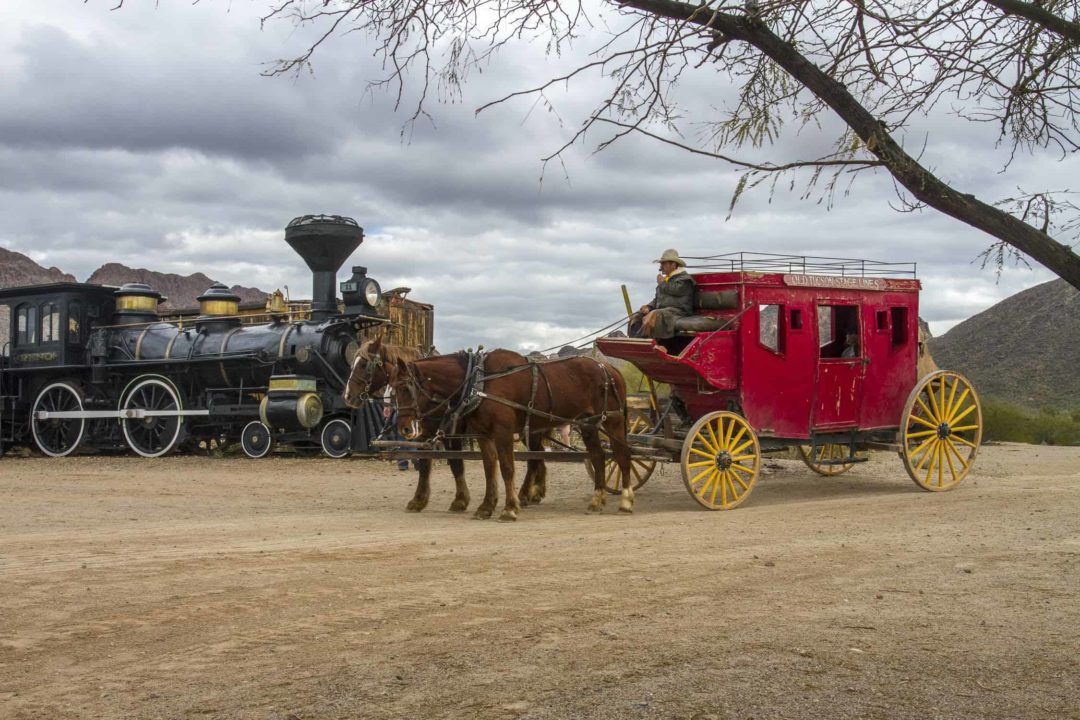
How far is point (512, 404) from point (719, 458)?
2353 millimetres

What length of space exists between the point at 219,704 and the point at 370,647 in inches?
39.7

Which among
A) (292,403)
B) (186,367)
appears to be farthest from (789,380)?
(186,367)

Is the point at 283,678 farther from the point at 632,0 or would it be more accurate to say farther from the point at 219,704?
the point at 632,0

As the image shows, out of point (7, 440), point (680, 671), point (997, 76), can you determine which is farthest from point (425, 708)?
point (7, 440)

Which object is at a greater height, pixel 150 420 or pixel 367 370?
pixel 367 370

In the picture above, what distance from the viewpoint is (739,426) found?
11.9 meters

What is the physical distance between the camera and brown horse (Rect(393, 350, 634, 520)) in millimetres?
10805

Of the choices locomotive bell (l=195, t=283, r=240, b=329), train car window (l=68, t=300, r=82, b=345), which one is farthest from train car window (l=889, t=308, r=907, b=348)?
train car window (l=68, t=300, r=82, b=345)

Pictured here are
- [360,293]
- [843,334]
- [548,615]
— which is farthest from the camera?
[360,293]

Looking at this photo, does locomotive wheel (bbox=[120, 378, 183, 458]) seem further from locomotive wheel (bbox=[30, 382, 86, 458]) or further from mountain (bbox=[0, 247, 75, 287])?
mountain (bbox=[0, 247, 75, 287])

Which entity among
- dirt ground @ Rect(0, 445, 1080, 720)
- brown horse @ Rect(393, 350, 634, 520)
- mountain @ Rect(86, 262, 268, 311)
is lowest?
dirt ground @ Rect(0, 445, 1080, 720)

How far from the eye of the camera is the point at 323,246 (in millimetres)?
20734

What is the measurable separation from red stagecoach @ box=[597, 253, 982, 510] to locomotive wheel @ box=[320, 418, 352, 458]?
7.63 meters

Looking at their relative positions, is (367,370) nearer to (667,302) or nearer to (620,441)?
(620,441)
